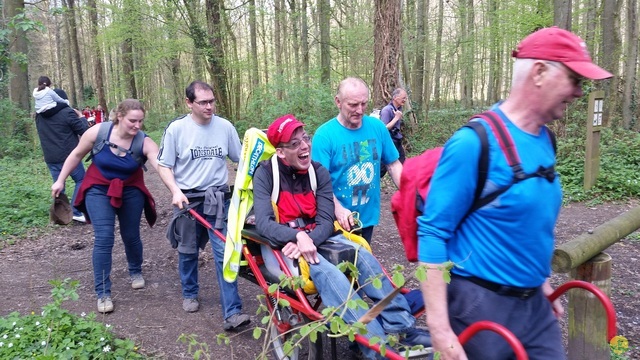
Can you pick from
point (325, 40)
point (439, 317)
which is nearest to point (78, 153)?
point (439, 317)

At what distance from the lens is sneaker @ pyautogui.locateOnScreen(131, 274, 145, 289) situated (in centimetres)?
523

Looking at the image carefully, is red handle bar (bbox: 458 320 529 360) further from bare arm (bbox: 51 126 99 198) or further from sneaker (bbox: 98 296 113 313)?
bare arm (bbox: 51 126 99 198)

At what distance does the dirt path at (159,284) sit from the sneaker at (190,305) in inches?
2.4

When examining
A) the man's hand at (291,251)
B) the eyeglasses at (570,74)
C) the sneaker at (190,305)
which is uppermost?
the eyeglasses at (570,74)

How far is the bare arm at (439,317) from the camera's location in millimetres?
1770

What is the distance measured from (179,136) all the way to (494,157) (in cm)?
323

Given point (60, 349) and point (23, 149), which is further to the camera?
point (23, 149)

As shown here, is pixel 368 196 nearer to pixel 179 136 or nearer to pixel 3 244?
pixel 179 136

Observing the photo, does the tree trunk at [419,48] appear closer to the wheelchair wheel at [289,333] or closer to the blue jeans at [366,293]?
the wheelchair wheel at [289,333]

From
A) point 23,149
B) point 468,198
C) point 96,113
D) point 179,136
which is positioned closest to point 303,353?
point 179,136

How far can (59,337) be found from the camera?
12.2ft

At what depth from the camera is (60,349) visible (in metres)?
3.58

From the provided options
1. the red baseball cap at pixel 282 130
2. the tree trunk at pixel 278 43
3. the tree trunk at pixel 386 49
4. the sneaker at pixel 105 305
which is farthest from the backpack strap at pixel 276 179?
the tree trunk at pixel 278 43

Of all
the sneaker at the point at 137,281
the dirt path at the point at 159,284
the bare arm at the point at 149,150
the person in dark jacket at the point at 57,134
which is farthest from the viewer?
the person in dark jacket at the point at 57,134
